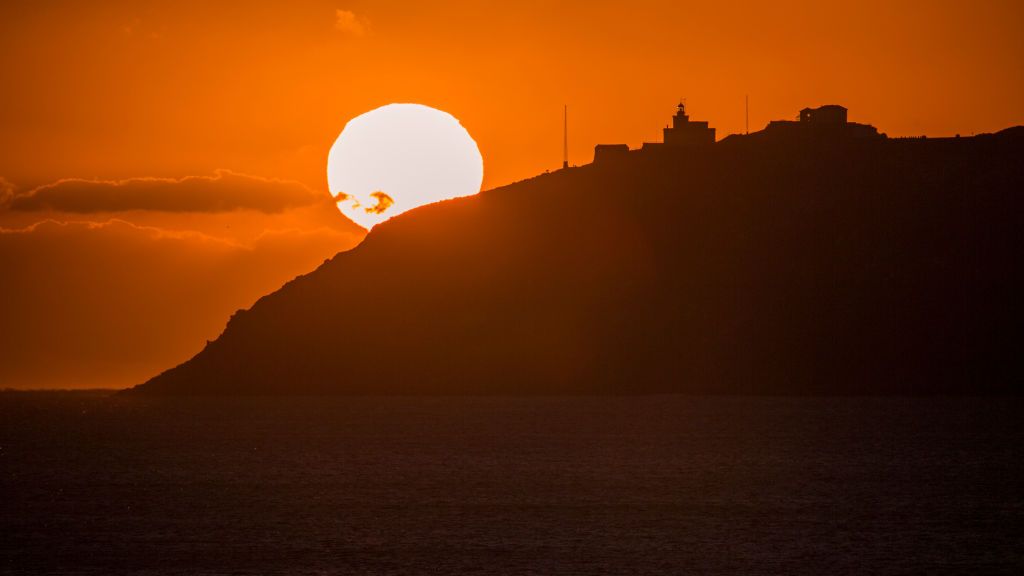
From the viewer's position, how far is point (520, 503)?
9206cm

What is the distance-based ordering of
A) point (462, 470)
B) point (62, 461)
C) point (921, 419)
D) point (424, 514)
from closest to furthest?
point (424, 514) < point (462, 470) < point (62, 461) < point (921, 419)

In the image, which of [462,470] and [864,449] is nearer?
[462,470]

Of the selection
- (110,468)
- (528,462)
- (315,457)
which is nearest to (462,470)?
(528,462)

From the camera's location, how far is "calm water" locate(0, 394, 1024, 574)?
221ft

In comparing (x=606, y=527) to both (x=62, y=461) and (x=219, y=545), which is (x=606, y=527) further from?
(x=62, y=461)

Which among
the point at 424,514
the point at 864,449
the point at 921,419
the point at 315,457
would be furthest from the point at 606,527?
the point at 921,419

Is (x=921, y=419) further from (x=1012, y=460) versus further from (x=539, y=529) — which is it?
(x=539, y=529)

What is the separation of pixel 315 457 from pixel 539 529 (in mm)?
58419

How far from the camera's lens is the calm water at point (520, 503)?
67.2m

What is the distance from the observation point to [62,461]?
443 ft

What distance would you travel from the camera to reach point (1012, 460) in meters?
126

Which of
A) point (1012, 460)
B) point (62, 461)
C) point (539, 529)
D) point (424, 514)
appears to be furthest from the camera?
point (62, 461)

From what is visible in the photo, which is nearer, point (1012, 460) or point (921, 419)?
point (1012, 460)

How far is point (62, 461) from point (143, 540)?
65.1 metres
